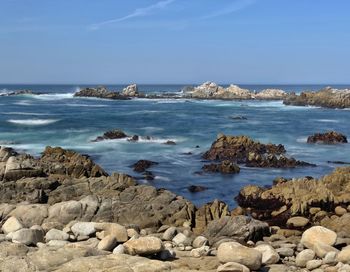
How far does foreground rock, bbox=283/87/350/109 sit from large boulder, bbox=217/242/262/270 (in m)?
90.9

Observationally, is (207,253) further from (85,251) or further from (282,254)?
(85,251)

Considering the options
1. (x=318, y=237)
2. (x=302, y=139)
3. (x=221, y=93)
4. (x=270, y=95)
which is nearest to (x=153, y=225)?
(x=318, y=237)

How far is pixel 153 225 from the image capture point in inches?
792

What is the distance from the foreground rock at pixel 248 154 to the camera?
36.5 m

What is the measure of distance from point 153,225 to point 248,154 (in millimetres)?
20202

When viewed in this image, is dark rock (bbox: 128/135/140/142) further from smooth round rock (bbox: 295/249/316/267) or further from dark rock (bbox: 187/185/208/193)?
smooth round rock (bbox: 295/249/316/267)

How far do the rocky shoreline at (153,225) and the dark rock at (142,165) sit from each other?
5.58 meters

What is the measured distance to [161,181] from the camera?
101ft

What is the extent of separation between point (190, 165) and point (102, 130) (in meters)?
22.9

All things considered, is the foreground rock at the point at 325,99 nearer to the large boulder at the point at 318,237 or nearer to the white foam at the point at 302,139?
the white foam at the point at 302,139

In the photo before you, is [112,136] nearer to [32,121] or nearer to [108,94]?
[32,121]

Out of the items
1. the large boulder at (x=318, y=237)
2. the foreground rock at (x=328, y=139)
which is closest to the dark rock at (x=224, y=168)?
the foreground rock at (x=328, y=139)

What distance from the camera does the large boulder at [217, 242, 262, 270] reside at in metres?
12.8

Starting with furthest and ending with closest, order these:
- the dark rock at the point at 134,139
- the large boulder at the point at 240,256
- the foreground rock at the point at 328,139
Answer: the dark rock at the point at 134,139
the foreground rock at the point at 328,139
the large boulder at the point at 240,256
